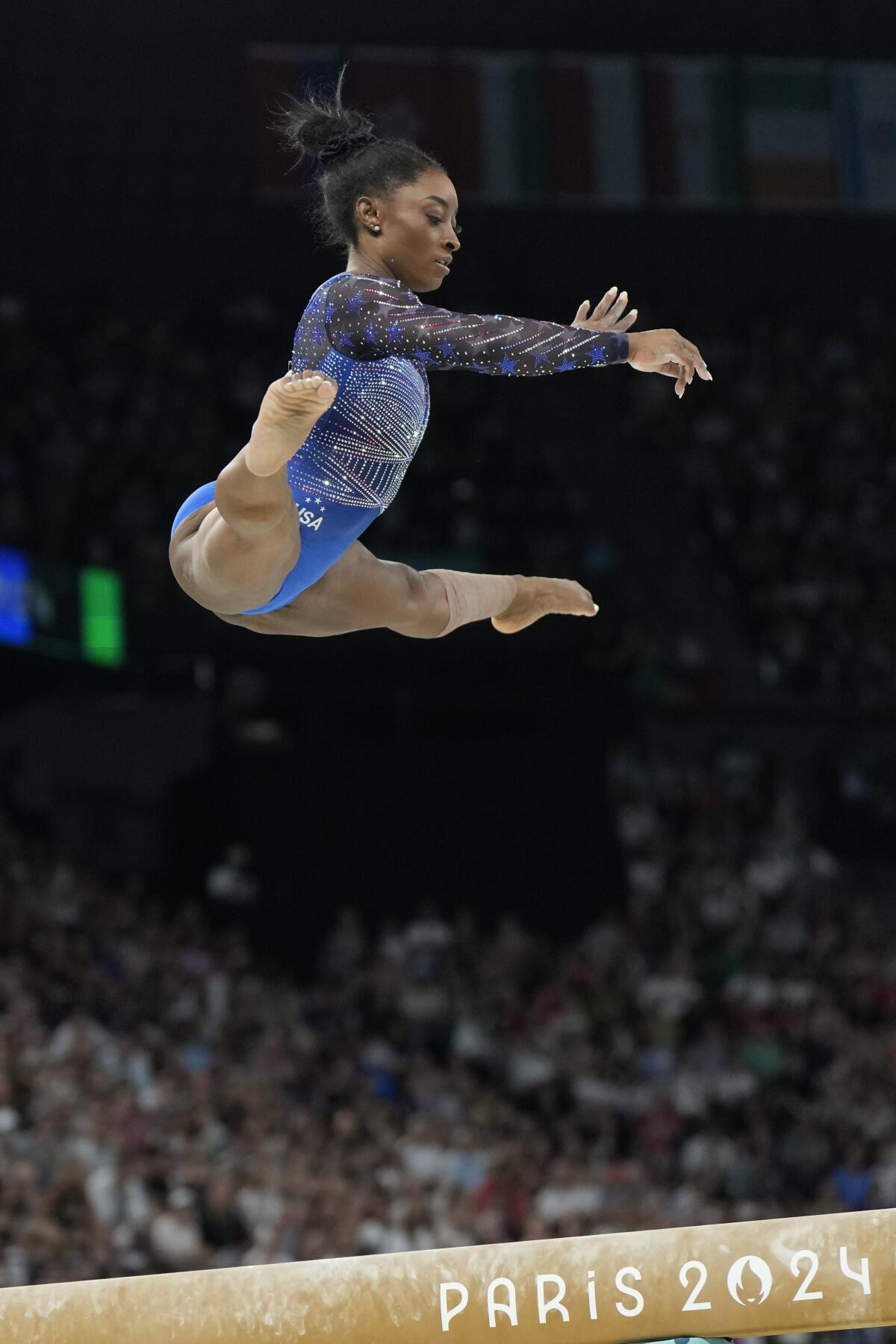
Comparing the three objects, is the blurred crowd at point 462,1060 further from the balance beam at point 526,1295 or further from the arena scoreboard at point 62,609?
the balance beam at point 526,1295

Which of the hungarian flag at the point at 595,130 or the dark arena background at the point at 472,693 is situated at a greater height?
the hungarian flag at the point at 595,130

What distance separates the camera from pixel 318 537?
4332 mm

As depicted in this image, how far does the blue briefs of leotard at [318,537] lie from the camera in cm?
432

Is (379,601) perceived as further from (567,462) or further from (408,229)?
(567,462)

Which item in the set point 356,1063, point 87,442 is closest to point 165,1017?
point 356,1063

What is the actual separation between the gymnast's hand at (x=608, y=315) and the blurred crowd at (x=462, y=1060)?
17.7 feet

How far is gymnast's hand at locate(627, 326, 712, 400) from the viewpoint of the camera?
396cm

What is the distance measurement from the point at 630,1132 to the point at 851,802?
4.26 m

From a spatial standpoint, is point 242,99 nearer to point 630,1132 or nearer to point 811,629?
point 811,629

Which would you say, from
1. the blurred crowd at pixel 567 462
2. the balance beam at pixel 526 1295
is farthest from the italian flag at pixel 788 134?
the balance beam at pixel 526 1295

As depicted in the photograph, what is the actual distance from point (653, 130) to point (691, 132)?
37 centimetres

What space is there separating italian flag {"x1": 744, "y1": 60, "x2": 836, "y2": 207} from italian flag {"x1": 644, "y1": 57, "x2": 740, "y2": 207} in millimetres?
171

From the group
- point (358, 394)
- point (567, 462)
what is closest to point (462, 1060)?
point (567, 462)

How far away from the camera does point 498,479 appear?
1523 cm
